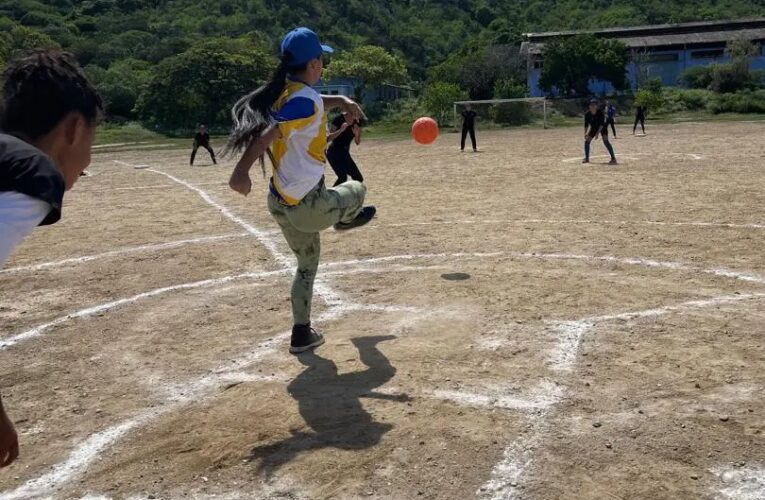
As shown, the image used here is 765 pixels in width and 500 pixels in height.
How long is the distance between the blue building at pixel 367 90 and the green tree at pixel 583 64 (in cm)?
1856

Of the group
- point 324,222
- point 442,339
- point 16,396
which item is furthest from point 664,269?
point 16,396

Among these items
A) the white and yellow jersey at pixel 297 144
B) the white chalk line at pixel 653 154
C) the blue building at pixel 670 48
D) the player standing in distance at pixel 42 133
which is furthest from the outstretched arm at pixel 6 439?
the blue building at pixel 670 48

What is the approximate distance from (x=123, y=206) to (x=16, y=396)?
10.0 meters

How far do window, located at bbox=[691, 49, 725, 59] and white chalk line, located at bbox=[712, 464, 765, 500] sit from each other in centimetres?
9872

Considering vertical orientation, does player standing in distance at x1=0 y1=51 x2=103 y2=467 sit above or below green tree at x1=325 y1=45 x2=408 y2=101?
below

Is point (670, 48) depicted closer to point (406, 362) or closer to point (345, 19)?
point (345, 19)

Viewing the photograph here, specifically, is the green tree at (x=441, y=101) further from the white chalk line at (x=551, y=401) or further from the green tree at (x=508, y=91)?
the white chalk line at (x=551, y=401)

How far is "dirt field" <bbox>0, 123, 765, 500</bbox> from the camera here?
3811 millimetres

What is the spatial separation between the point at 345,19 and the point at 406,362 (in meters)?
158

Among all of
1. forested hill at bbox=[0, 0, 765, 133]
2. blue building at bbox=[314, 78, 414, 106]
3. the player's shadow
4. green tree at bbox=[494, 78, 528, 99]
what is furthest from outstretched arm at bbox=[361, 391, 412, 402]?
blue building at bbox=[314, 78, 414, 106]

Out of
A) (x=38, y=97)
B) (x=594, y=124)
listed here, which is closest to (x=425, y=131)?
(x=594, y=124)

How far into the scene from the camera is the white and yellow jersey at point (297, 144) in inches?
209

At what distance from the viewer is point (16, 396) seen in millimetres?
5078

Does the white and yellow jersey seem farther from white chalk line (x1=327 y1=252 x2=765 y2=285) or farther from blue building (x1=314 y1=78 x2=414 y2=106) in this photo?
blue building (x1=314 y1=78 x2=414 y2=106)
